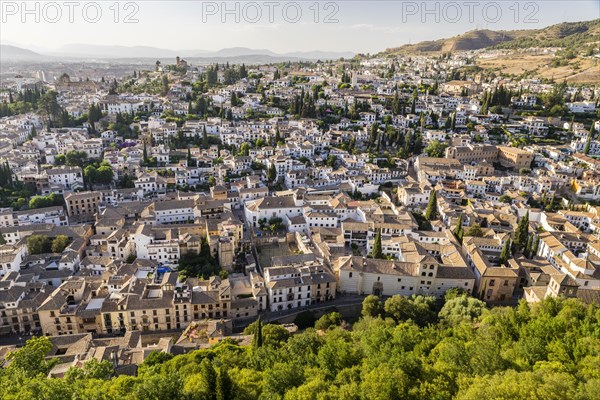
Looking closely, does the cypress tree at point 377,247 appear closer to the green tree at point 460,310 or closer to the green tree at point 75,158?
the green tree at point 460,310

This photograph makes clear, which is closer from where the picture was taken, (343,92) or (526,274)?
(526,274)

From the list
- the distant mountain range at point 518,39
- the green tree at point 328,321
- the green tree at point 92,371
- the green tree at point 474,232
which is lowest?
the green tree at point 328,321

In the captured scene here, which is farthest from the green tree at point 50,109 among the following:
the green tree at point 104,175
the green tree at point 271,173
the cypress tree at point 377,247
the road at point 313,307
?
the cypress tree at point 377,247

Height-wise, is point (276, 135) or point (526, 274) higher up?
point (276, 135)

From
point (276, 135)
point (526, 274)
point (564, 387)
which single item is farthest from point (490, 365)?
point (276, 135)

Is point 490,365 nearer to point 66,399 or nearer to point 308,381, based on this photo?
point 308,381

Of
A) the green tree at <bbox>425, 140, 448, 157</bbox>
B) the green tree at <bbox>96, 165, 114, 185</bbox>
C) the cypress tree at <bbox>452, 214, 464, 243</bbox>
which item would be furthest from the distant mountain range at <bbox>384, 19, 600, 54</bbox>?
the green tree at <bbox>96, 165, 114, 185</bbox>

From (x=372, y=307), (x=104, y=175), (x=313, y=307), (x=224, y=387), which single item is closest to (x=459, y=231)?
(x=372, y=307)
